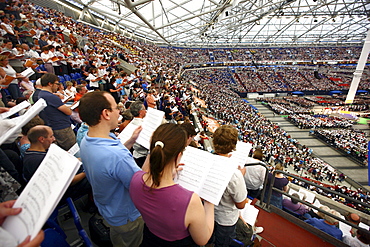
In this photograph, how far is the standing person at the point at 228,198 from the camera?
1.60 metres

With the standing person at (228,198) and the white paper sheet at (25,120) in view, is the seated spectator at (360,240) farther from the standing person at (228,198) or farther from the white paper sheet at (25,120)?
the white paper sheet at (25,120)

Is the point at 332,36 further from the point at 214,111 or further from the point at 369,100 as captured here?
the point at 214,111

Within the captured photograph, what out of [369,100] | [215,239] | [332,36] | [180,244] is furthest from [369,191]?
[332,36]

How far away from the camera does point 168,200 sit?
1000 millimetres

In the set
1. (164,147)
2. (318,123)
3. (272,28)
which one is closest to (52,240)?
(164,147)

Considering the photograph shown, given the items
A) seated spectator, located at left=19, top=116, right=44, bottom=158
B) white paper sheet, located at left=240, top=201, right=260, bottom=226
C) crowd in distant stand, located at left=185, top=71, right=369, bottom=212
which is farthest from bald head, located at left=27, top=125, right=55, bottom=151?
crowd in distant stand, located at left=185, top=71, right=369, bottom=212

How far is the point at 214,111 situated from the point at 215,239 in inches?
662

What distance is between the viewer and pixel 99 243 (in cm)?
183

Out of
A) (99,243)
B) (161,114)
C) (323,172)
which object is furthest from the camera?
(323,172)

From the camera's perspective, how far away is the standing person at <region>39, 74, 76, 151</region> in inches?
102

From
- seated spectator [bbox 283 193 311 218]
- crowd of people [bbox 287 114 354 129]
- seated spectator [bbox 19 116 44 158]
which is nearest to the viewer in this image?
seated spectator [bbox 19 116 44 158]

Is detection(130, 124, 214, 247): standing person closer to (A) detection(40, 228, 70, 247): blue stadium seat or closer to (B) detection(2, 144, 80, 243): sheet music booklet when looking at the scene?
(B) detection(2, 144, 80, 243): sheet music booklet

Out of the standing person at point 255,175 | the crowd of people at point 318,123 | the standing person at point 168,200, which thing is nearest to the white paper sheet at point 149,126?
the standing person at point 168,200

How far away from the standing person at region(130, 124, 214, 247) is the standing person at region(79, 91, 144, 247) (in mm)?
220
